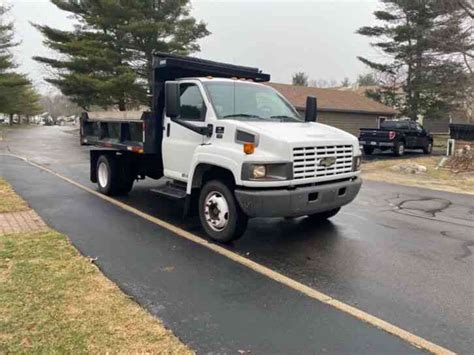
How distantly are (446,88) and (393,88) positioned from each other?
16.4ft

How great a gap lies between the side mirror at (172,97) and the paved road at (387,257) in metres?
1.85

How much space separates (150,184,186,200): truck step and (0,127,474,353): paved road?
52 centimetres

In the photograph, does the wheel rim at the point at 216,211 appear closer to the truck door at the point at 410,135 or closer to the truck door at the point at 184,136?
the truck door at the point at 184,136

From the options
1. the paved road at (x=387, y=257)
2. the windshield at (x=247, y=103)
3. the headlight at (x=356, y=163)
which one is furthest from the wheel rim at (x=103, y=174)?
the headlight at (x=356, y=163)

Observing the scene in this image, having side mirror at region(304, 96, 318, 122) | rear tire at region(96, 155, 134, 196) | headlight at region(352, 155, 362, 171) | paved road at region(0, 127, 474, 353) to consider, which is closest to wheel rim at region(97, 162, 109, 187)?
rear tire at region(96, 155, 134, 196)

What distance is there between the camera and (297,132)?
230 inches

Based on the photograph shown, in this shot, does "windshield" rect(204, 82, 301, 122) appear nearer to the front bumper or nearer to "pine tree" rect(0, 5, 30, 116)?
the front bumper

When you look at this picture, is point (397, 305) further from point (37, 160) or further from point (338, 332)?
point (37, 160)

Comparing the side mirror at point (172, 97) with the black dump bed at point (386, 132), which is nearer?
the side mirror at point (172, 97)

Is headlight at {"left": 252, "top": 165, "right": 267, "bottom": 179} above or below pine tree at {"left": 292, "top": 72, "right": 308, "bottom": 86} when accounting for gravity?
below

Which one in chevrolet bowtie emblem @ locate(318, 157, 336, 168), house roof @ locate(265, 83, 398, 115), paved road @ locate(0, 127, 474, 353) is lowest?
paved road @ locate(0, 127, 474, 353)

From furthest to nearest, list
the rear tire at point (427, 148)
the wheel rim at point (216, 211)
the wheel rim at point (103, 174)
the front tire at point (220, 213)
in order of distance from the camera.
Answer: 1. the rear tire at point (427, 148)
2. the wheel rim at point (103, 174)
3. the wheel rim at point (216, 211)
4. the front tire at point (220, 213)

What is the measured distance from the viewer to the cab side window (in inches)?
256

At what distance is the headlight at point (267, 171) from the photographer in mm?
5398
